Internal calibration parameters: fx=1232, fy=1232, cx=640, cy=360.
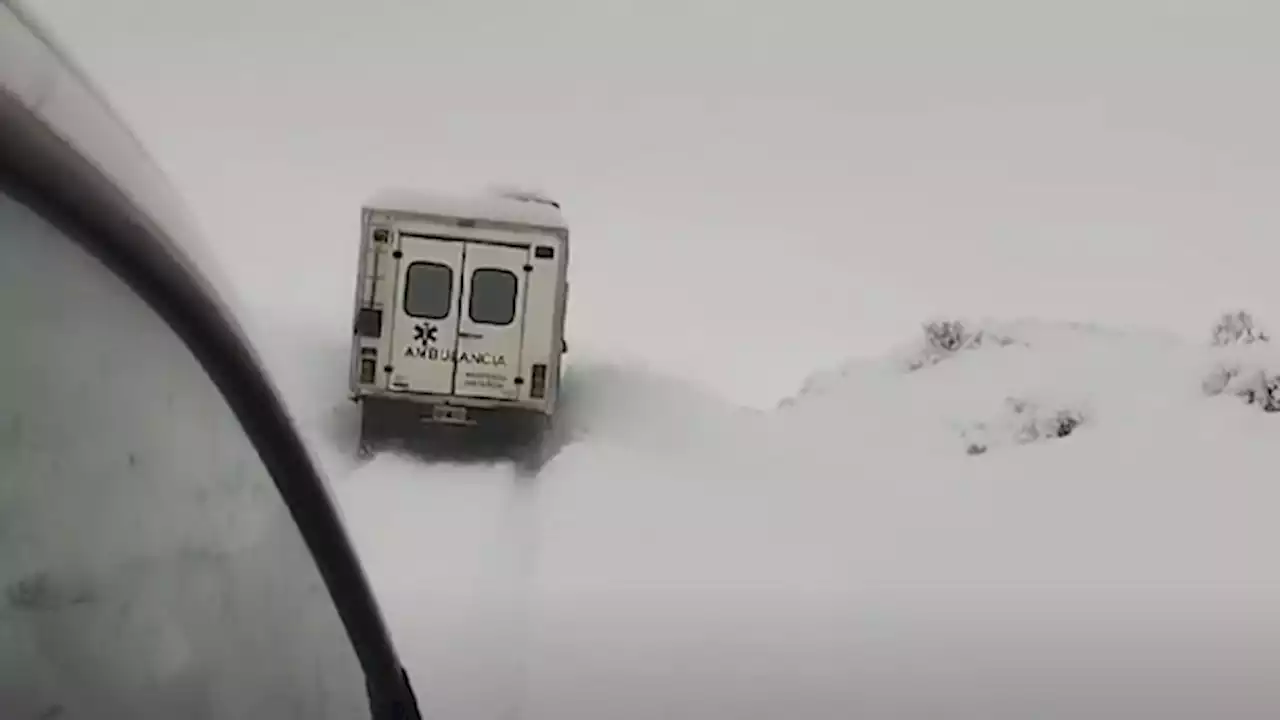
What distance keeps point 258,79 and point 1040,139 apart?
921 millimetres

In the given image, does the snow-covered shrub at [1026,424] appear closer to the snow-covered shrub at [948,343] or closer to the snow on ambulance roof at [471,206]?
the snow-covered shrub at [948,343]

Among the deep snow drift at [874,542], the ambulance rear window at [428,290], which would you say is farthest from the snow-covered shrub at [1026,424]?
the ambulance rear window at [428,290]

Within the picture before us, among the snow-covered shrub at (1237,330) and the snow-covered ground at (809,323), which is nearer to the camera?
the snow-covered ground at (809,323)

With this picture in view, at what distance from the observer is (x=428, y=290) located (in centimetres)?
135

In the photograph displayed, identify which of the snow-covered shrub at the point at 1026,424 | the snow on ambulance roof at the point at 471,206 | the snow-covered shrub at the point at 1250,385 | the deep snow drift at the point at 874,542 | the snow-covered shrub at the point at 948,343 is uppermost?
the snow on ambulance roof at the point at 471,206

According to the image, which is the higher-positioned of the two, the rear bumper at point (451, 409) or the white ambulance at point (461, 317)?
the white ambulance at point (461, 317)

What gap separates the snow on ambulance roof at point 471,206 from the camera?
1.37m

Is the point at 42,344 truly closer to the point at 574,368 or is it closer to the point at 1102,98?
the point at 574,368

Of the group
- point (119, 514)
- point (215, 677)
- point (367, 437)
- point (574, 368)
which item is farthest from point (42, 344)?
point (574, 368)

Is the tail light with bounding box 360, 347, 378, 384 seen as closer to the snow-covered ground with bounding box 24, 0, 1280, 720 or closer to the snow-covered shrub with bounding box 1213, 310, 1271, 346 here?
the snow-covered ground with bounding box 24, 0, 1280, 720

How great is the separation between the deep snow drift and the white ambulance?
5cm

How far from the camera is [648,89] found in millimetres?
1456

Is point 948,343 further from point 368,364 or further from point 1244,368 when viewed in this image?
point 368,364

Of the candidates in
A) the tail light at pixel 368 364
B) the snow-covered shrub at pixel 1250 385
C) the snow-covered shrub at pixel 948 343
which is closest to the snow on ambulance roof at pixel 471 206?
the tail light at pixel 368 364
